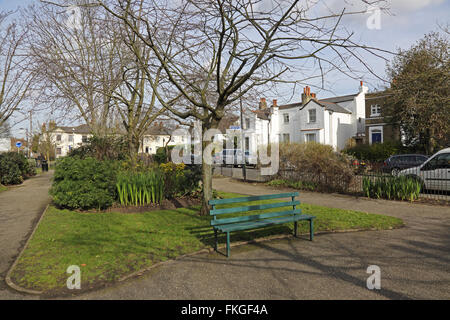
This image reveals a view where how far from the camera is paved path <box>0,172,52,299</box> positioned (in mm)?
5074

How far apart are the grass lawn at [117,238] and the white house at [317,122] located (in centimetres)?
2865

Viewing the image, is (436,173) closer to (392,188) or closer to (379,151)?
(392,188)

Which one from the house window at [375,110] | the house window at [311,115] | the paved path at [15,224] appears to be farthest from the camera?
the house window at [311,115]

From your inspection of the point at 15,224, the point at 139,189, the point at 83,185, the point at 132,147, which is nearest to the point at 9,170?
the point at 132,147

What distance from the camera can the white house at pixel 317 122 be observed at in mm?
38281

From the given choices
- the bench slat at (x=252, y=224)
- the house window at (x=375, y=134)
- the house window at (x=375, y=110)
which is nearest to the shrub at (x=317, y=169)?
the bench slat at (x=252, y=224)

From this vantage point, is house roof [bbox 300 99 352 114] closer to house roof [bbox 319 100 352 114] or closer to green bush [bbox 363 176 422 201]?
house roof [bbox 319 100 352 114]

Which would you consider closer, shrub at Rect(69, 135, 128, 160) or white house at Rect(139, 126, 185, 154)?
shrub at Rect(69, 135, 128, 160)

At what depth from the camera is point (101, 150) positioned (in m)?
12.9

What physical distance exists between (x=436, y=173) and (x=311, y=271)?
30.3 ft

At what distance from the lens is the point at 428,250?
5730 millimetres

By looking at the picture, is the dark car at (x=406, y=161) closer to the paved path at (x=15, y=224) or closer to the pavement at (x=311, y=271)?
the pavement at (x=311, y=271)

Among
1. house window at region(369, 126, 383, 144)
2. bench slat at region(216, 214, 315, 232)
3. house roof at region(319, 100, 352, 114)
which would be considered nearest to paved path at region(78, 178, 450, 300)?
bench slat at region(216, 214, 315, 232)

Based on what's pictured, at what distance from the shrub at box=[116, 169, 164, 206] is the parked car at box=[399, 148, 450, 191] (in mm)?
8526
